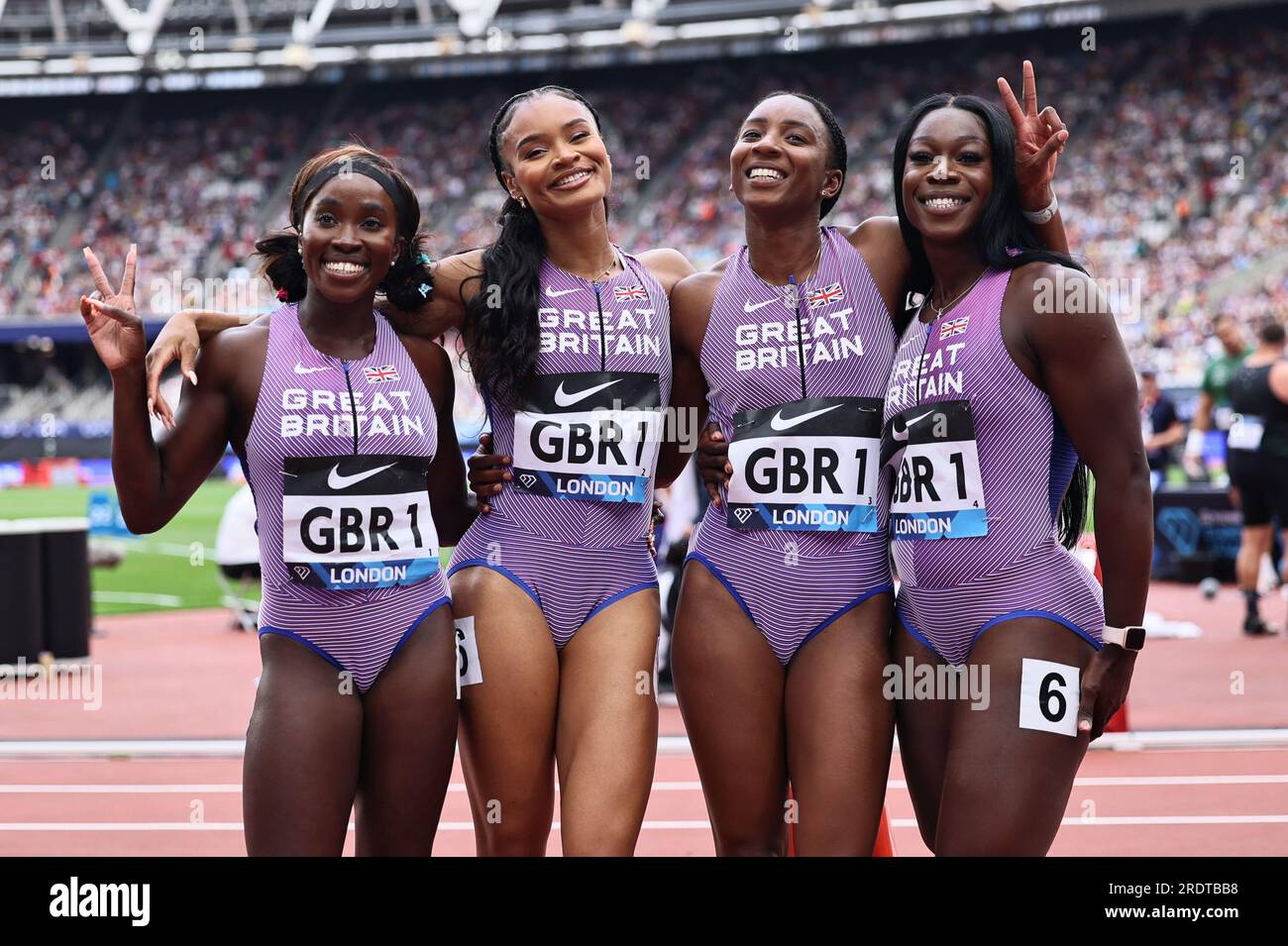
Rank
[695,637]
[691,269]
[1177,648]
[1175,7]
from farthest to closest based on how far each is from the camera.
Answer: [1175,7] → [1177,648] → [691,269] → [695,637]

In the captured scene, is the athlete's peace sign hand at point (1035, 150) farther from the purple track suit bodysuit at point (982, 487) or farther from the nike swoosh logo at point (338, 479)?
the nike swoosh logo at point (338, 479)

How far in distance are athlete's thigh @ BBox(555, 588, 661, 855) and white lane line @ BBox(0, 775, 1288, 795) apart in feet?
10.4

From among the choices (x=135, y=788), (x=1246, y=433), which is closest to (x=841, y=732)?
(x=135, y=788)

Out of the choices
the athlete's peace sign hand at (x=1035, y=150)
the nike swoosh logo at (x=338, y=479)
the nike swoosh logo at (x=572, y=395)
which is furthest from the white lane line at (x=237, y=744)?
the athlete's peace sign hand at (x=1035, y=150)

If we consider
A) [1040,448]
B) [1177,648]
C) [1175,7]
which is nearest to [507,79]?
[1175,7]

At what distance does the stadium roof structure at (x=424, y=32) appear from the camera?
109 ft

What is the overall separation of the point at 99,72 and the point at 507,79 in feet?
39.3

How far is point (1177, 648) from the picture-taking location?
10312mm

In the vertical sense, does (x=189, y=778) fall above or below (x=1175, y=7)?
below

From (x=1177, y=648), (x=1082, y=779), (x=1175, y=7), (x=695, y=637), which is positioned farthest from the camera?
(x=1175, y=7)

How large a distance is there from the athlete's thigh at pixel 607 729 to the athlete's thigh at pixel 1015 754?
770mm

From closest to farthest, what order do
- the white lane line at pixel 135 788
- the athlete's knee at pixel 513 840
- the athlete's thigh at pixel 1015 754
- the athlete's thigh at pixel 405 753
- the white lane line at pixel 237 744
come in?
the athlete's thigh at pixel 1015 754 → the athlete's thigh at pixel 405 753 → the athlete's knee at pixel 513 840 → the white lane line at pixel 135 788 → the white lane line at pixel 237 744

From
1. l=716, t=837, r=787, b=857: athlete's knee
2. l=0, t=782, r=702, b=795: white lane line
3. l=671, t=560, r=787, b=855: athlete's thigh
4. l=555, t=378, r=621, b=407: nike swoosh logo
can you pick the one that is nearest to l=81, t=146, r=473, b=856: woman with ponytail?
l=555, t=378, r=621, b=407: nike swoosh logo
